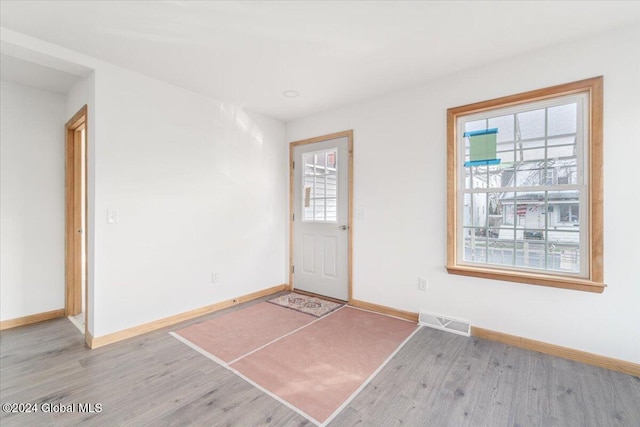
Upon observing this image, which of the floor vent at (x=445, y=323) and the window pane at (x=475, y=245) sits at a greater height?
the window pane at (x=475, y=245)

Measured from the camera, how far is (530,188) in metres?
2.46

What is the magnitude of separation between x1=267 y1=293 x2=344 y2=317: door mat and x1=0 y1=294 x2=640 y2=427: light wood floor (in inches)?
43.9

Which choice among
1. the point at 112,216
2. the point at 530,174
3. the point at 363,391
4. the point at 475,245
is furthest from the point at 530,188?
the point at 112,216

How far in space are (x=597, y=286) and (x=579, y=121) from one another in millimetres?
1265

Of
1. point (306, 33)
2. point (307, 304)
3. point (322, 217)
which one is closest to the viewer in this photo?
point (306, 33)

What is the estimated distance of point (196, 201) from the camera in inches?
126

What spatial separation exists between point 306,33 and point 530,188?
7.20ft

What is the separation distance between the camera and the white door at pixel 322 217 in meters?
3.66

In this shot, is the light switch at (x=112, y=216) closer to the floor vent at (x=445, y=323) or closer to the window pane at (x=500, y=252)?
the floor vent at (x=445, y=323)

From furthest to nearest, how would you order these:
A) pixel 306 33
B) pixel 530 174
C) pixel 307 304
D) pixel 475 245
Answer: pixel 307 304, pixel 475 245, pixel 530 174, pixel 306 33

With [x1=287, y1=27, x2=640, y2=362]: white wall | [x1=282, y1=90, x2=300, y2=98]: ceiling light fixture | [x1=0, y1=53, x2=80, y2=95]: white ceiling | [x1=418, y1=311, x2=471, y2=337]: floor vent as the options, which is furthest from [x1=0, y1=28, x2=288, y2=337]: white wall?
[x1=418, y1=311, x2=471, y2=337]: floor vent

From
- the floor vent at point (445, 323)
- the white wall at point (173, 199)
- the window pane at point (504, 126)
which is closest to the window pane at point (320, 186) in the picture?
the white wall at point (173, 199)

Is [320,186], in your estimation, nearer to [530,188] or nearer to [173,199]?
[173,199]

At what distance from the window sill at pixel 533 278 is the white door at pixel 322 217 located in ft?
4.52
